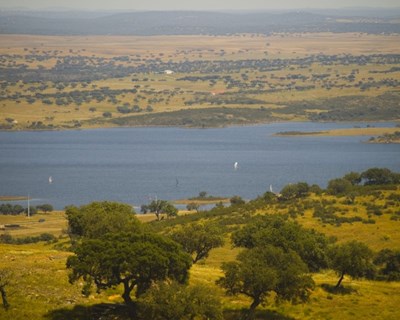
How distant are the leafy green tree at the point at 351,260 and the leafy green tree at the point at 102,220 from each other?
331 inches

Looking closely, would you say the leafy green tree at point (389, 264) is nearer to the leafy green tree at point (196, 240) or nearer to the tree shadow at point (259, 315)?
the leafy green tree at point (196, 240)

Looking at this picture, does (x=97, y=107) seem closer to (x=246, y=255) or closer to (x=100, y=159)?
(x=100, y=159)

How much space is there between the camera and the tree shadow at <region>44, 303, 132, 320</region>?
33.3m

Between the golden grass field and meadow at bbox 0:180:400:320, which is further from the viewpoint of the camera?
the golden grass field

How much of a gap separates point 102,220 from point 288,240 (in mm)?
8264

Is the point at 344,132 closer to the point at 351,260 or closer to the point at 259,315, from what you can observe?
the point at 351,260

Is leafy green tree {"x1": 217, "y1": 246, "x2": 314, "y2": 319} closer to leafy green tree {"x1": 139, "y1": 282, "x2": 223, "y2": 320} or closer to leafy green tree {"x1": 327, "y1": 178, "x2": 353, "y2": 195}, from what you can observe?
leafy green tree {"x1": 139, "y1": 282, "x2": 223, "y2": 320}

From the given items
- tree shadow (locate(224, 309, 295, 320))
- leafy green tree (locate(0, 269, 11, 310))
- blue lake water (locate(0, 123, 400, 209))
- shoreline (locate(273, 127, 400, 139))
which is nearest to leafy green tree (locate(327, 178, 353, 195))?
blue lake water (locate(0, 123, 400, 209))

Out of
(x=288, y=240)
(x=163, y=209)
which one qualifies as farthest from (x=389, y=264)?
(x=163, y=209)

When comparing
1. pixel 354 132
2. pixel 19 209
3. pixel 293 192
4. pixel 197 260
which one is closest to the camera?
pixel 197 260

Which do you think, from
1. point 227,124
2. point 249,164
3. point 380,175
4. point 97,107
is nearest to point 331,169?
point 249,164

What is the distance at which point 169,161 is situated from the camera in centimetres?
13962

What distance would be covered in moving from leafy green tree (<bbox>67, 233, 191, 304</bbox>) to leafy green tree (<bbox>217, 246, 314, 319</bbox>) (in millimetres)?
1856

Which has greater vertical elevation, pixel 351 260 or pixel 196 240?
pixel 351 260
